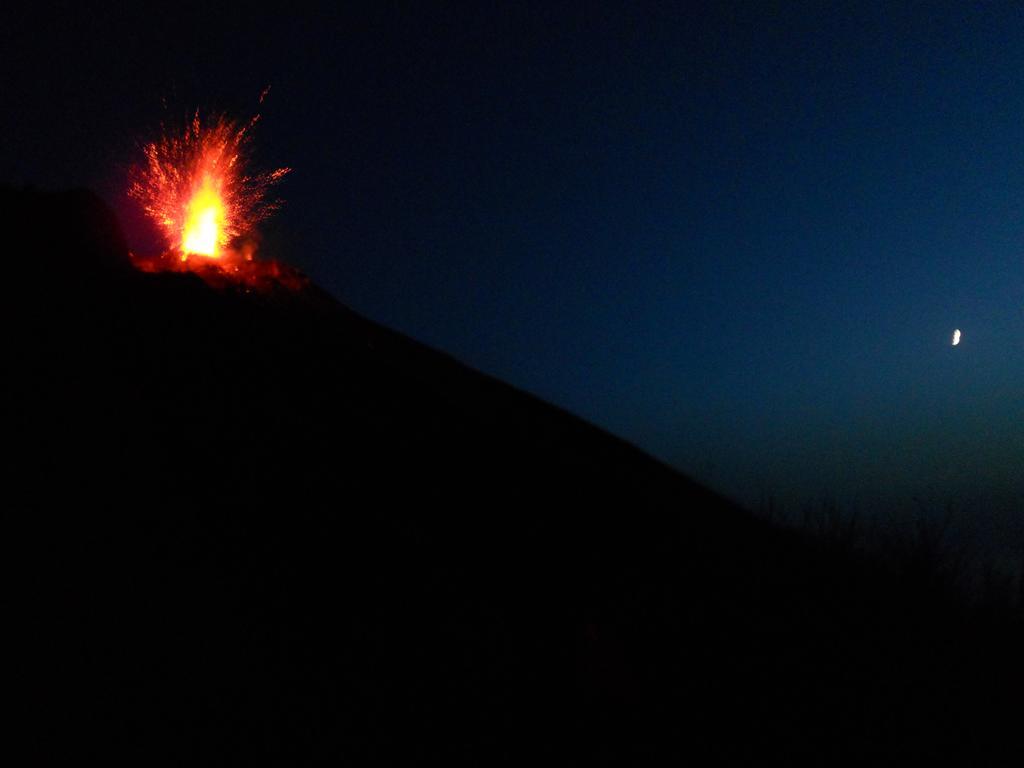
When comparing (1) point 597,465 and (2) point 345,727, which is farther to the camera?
(1) point 597,465

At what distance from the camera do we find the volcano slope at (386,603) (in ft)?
11.6

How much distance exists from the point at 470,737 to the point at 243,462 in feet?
9.73

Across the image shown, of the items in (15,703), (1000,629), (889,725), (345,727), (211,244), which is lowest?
(15,703)

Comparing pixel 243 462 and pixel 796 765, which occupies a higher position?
pixel 243 462

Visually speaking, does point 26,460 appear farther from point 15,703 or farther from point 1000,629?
point 1000,629

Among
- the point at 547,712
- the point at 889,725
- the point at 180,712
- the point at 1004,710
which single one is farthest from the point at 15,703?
the point at 1004,710

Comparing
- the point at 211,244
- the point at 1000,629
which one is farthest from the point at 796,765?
the point at 211,244

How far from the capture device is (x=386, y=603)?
4336mm

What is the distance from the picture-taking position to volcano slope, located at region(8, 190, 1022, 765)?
3533 mm

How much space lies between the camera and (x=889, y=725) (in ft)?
13.3

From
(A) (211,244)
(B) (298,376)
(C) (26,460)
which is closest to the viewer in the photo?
(C) (26,460)

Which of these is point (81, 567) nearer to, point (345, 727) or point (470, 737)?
point (345, 727)

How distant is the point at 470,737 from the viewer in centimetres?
354

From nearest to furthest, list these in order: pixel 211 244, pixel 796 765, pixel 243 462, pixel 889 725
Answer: pixel 796 765 < pixel 889 725 < pixel 243 462 < pixel 211 244
